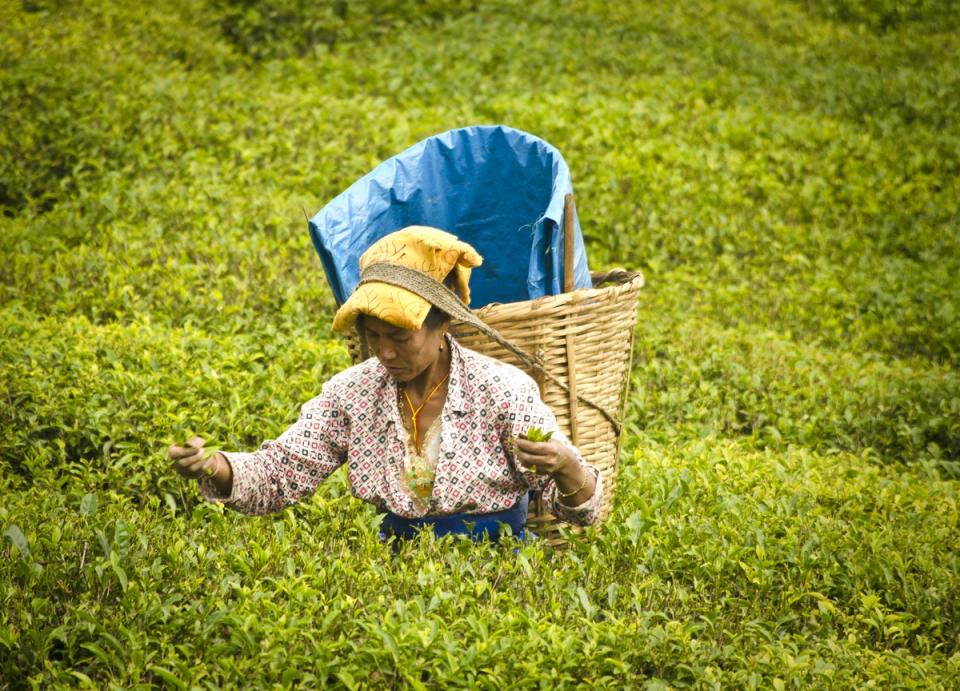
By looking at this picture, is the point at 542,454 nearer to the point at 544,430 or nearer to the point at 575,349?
the point at 544,430

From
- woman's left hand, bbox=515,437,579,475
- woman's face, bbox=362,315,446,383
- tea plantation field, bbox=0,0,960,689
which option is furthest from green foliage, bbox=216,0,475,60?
woman's left hand, bbox=515,437,579,475

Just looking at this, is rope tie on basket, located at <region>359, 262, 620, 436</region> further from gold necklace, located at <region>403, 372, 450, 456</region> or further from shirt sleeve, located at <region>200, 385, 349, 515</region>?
shirt sleeve, located at <region>200, 385, 349, 515</region>

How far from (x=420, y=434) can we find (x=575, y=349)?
0.56 meters

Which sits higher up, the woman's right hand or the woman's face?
the woman's face

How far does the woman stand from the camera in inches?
116

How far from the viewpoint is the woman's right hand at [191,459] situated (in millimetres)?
2773

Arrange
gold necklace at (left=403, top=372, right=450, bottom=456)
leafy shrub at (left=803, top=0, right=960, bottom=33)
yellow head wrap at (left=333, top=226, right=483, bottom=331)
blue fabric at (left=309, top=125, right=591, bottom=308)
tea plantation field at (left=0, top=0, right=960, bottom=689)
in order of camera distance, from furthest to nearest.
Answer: leafy shrub at (left=803, top=0, right=960, bottom=33) → blue fabric at (left=309, top=125, right=591, bottom=308) → gold necklace at (left=403, top=372, right=450, bottom=456) → yellow head wrap at (left=333, top=226, right=483, bottom=331) → tea plantation field at (left=0, top=0, right=960, bottom=689)

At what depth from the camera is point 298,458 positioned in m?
3.14

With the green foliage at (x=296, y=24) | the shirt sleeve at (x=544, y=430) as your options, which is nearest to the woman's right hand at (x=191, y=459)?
the shirt sleeve at (x=544, y=430)

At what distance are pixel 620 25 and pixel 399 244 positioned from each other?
9156 millimetres

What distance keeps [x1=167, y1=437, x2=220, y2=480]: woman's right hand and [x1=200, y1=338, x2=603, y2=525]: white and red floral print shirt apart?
160mm

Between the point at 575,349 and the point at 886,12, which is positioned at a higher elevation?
the point at 575,349

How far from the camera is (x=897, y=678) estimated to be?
2.86 m

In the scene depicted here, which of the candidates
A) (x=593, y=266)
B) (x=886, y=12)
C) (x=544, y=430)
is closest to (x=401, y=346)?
(x=544, y=430)
